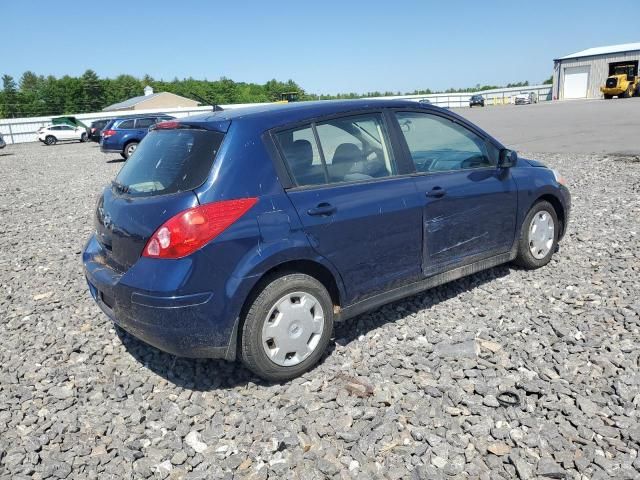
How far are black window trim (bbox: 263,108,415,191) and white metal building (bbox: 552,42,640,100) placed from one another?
62.7 metres

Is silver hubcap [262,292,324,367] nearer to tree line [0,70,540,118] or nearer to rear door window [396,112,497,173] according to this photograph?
rear door window [396,112,497,173]

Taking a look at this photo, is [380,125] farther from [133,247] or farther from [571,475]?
[571,475]

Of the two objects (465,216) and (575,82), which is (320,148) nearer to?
(465,216)

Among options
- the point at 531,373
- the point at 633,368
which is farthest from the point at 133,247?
the point at 633,368

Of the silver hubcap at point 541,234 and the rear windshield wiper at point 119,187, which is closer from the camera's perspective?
the rear windshield wiper at point 119,187

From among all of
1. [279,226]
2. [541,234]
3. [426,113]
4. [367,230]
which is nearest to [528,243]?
[541,234]

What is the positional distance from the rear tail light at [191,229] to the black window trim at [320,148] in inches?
18.0

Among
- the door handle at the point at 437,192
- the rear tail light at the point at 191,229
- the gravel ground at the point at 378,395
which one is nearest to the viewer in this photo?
the gravel ground at the point at 378,395

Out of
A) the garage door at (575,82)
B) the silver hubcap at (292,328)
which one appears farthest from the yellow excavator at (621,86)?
the silver hubcap at (292,328)

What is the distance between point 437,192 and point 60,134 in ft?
120

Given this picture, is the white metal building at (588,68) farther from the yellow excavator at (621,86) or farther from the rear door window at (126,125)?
the rear door window at (126,125)

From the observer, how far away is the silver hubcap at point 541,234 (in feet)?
16.4

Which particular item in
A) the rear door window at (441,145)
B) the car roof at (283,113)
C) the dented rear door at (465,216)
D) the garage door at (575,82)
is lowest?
the dented rear door at (465,216)

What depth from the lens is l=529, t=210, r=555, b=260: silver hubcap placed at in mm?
4988
